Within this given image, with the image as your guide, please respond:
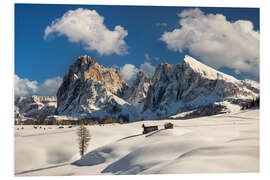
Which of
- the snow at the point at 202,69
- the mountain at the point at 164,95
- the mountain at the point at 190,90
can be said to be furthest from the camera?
the snow at the point at 202,69

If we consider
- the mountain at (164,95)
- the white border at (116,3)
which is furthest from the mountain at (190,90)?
the white border at (116,3)

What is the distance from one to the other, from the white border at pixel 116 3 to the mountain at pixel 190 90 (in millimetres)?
87330

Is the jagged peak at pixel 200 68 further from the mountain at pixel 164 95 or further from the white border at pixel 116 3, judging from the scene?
the white border at pixel 116 3

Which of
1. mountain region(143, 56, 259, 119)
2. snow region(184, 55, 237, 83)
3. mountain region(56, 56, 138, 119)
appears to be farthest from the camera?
mountain region(56, 56, 138, 119)

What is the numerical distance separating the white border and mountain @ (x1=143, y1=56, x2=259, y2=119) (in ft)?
287

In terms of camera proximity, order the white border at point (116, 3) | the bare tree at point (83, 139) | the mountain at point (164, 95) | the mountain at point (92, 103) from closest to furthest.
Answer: the white border at point (116, 3) < the bare tree at point (83, 139) < the mountain at point (164, 95) < the mountain at point (92, 103)

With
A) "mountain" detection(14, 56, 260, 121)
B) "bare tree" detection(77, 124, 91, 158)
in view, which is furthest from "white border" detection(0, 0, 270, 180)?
"mountain" detection(14, 56, 260, 121)

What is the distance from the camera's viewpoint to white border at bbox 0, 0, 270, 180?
8.91 meters

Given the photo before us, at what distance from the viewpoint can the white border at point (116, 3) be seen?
29.2ft

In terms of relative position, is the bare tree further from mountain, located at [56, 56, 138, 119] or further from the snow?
mountain, located at [56, 56, 138, 119]

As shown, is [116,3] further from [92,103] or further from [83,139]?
[92,103]

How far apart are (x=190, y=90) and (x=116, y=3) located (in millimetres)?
140811

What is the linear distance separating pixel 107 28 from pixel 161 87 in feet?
513

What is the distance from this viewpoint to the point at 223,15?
1216 centimetres
